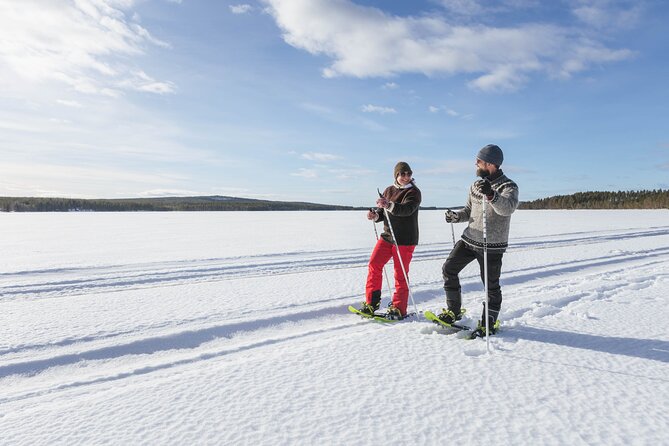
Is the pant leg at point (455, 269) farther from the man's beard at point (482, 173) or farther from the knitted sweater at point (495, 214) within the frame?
the man's beard at point (482, 173)

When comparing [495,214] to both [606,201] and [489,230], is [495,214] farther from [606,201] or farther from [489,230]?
[606,201]

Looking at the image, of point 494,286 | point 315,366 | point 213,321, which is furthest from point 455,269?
point 213,321

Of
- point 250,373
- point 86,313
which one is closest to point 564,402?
point 250,373

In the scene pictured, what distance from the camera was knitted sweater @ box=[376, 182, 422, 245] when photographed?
14.0 feet

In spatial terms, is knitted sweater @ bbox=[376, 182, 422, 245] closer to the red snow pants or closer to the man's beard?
the red snow pants

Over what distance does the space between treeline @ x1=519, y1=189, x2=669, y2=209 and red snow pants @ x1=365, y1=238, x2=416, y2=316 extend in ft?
336

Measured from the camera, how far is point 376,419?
7.40 feet

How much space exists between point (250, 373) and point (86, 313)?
2.94 meters

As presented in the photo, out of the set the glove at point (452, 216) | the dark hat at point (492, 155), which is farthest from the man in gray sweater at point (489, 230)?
the glove at point (452, 216)

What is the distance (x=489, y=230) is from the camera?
3730 millimetres

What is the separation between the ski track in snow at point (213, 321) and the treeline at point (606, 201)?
99.3 meters

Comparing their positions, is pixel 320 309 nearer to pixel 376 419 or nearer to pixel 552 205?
pixel 376 419

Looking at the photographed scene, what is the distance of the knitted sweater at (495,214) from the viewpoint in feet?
11.1

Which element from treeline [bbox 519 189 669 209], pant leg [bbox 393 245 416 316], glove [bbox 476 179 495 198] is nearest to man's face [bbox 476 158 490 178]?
glove [bbox 476 179 495 198]
